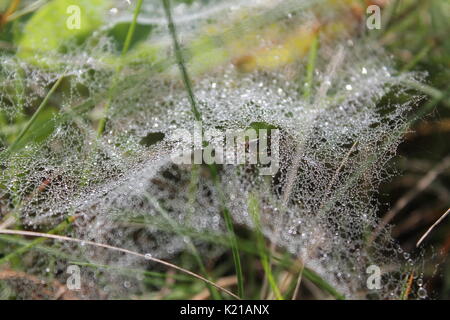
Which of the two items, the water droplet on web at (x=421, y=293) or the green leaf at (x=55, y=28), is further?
the green leaf at (x=55, y=28)

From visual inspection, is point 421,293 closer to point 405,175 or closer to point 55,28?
point 405,175

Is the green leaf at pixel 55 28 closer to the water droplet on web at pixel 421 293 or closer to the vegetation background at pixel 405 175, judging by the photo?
the vegetation background at pixel 405 175

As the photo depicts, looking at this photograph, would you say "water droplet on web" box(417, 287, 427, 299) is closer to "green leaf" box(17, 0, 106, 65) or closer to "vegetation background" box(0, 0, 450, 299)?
"vegetation background" box(0, 0, 450, 299)

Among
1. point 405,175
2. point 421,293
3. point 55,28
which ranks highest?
point 55,28

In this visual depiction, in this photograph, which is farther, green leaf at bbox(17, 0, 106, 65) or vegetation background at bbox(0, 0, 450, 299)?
green leaf at bbox(17, 0, 106, 65)

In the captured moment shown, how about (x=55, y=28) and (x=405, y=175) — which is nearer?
(x=405, y=175)

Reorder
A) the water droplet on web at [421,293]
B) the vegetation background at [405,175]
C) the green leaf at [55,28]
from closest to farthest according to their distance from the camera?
1. the water droplet on web at [421,293]
2. the vegetation background at [405,175]
3. the green leaf at [55,28]

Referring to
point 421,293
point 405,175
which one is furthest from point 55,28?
point 421,293

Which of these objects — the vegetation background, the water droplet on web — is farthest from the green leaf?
the water droplet on web

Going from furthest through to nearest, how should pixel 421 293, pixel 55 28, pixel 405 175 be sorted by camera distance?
pixel 55 28, pixel 405 175, pixel 421 293

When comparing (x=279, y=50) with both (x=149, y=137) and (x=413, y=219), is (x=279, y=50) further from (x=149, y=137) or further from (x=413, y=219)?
(x=413, y=219)

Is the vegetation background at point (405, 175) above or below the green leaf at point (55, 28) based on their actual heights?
below

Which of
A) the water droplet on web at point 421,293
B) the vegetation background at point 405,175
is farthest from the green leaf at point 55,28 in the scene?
the water droplet on web at point 421,293
